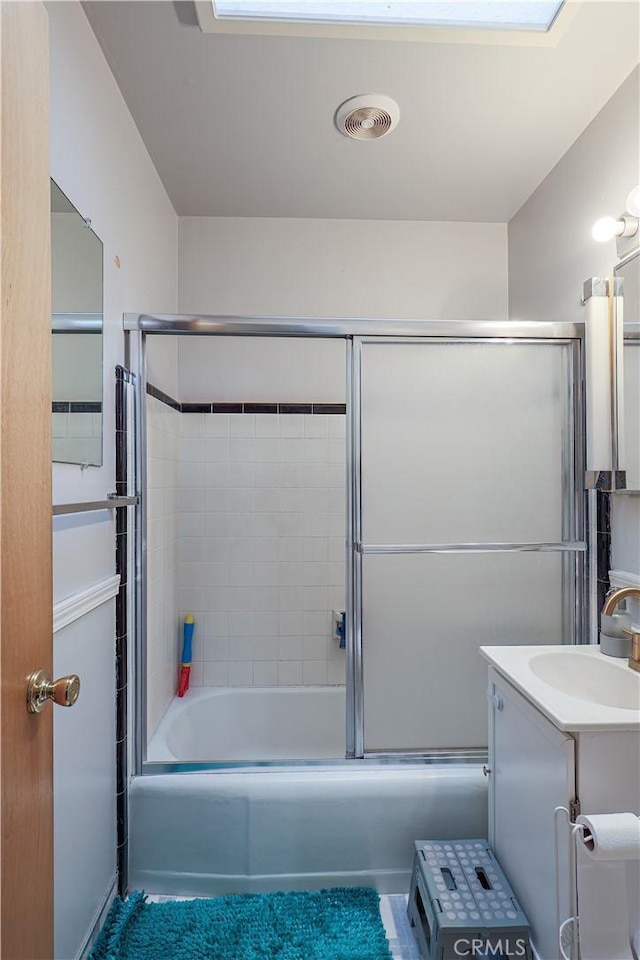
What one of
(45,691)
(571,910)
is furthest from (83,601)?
(571,910)

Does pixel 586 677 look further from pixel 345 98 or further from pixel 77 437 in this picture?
pixel 345 98

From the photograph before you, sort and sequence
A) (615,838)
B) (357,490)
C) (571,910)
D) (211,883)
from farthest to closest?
(357,490), (211,883), (571,910), (615,838)

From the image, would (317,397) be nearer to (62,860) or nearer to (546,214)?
(546,214)

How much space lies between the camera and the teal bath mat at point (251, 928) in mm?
1430

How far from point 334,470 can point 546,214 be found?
1.42 metres

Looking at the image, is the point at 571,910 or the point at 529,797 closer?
the point at 571,910

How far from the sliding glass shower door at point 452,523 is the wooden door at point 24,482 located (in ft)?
3.48

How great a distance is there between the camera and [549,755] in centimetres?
119

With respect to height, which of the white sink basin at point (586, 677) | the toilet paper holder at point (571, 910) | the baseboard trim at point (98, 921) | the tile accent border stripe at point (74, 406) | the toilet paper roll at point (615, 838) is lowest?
the baseboard trim at point (98, 921)

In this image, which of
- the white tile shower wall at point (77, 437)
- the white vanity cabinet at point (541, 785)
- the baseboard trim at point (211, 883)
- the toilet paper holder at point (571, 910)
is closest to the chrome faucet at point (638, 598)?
the white vanity cabinet at point (541, 785)

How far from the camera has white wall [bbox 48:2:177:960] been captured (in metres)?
1.26

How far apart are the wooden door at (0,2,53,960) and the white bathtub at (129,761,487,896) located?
0.78 metres

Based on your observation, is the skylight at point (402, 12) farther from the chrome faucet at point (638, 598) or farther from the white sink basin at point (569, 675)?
the white sink basin at point (569, 675)

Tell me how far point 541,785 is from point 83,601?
46.2 inches
